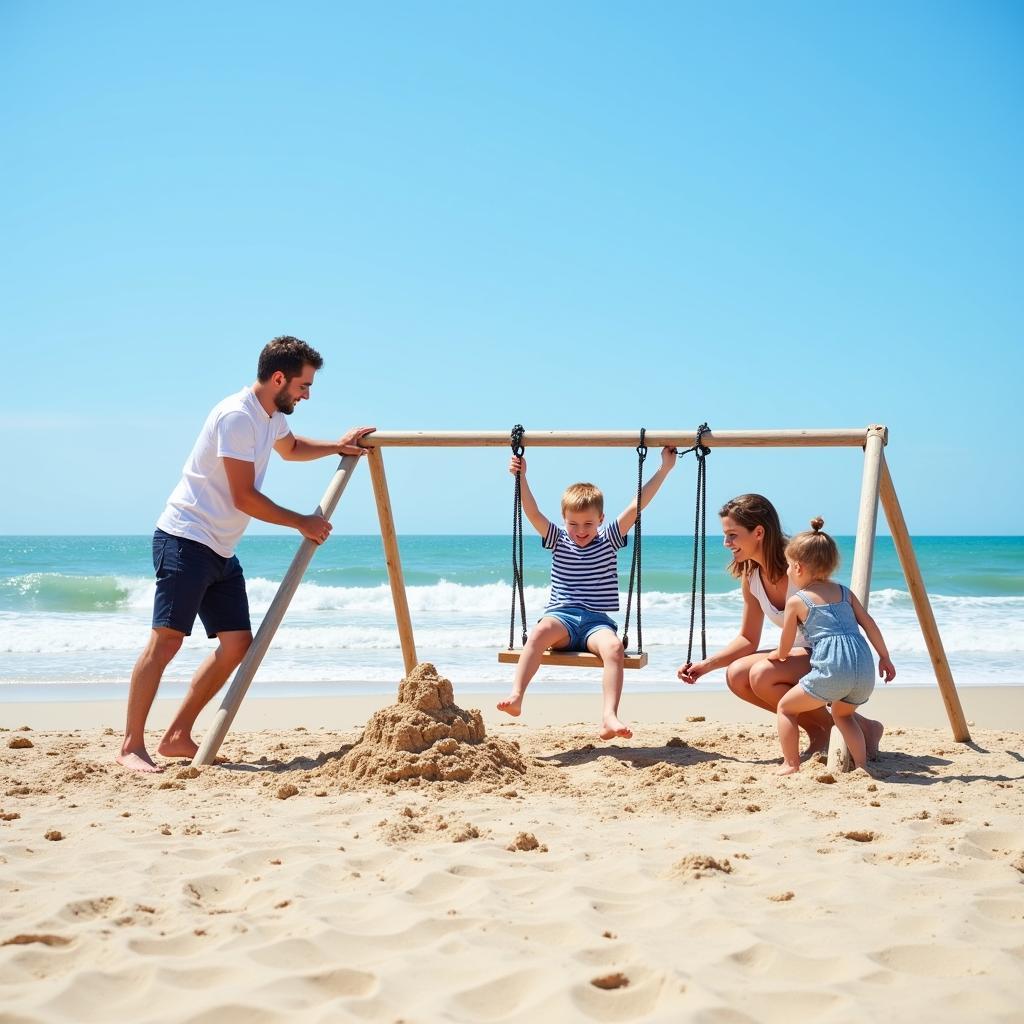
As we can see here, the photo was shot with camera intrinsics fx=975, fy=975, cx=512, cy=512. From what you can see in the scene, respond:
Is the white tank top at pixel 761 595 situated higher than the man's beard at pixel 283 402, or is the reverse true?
the man's beard at pixel 283 402

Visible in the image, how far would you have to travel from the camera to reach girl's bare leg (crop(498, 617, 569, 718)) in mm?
4266

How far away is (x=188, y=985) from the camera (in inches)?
75.9

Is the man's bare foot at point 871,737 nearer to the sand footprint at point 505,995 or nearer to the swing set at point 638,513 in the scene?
the swing set at point 638,513

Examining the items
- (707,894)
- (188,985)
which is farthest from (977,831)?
(188,985)

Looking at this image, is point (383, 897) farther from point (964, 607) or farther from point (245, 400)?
point (964, 607)

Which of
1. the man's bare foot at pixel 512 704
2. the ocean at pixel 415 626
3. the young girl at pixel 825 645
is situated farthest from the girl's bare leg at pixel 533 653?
the ocean at pixel 415 626

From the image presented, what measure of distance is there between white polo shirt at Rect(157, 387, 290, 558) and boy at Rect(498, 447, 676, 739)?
1.28 meters

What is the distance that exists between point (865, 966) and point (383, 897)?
1141 mm

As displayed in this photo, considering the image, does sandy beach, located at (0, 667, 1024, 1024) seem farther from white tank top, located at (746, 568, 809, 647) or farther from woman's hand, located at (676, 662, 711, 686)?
white tank top, located at (746, 568, 809, 647)

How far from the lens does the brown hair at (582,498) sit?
4770 millimetres

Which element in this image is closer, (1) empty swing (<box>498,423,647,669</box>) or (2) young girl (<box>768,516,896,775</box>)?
(2) young girl (<box>768,516,896,775</box>)

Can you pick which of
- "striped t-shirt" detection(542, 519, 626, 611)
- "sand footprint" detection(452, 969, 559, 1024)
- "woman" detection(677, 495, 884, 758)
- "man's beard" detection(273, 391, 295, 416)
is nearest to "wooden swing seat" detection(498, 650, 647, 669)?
"woman" detection(677, 495, 884, 758)

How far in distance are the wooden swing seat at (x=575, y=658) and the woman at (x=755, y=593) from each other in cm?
20

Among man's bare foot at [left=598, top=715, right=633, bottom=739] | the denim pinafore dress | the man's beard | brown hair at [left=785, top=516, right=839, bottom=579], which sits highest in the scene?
the man's beard
